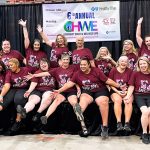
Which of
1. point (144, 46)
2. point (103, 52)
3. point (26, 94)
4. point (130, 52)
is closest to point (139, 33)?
point (144, 46)

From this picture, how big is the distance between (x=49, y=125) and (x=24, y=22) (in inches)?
87.4

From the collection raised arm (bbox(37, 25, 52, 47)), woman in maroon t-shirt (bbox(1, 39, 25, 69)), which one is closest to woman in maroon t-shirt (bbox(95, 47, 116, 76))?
raised arm (bbox(37, 25, 52, 47))

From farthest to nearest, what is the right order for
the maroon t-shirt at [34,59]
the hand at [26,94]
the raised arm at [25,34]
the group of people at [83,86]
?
the raised arm at [25,34] < the maroon t-shirt at [34,59] < the hand at [26,94] < the group of people at [83,86]

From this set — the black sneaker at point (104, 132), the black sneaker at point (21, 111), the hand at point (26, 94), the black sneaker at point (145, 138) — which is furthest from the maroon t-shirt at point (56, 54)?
the black sneaker at point (145, 138)

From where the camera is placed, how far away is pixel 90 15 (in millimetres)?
6492

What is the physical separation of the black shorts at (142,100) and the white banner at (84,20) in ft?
6.31

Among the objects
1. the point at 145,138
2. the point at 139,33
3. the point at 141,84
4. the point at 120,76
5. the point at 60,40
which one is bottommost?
the point at 145,138

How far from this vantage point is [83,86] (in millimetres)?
5051

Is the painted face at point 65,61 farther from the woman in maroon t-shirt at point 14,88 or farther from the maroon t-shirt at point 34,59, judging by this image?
the maroon t-shirt at point 34,59

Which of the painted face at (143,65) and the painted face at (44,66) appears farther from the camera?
the painted face at (44,66)

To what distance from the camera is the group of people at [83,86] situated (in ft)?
15.6

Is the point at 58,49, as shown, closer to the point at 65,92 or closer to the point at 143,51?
the point at 65,92

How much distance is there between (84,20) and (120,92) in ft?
7.04

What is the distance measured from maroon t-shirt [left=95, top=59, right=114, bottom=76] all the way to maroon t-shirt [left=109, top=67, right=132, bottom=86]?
41 cm
